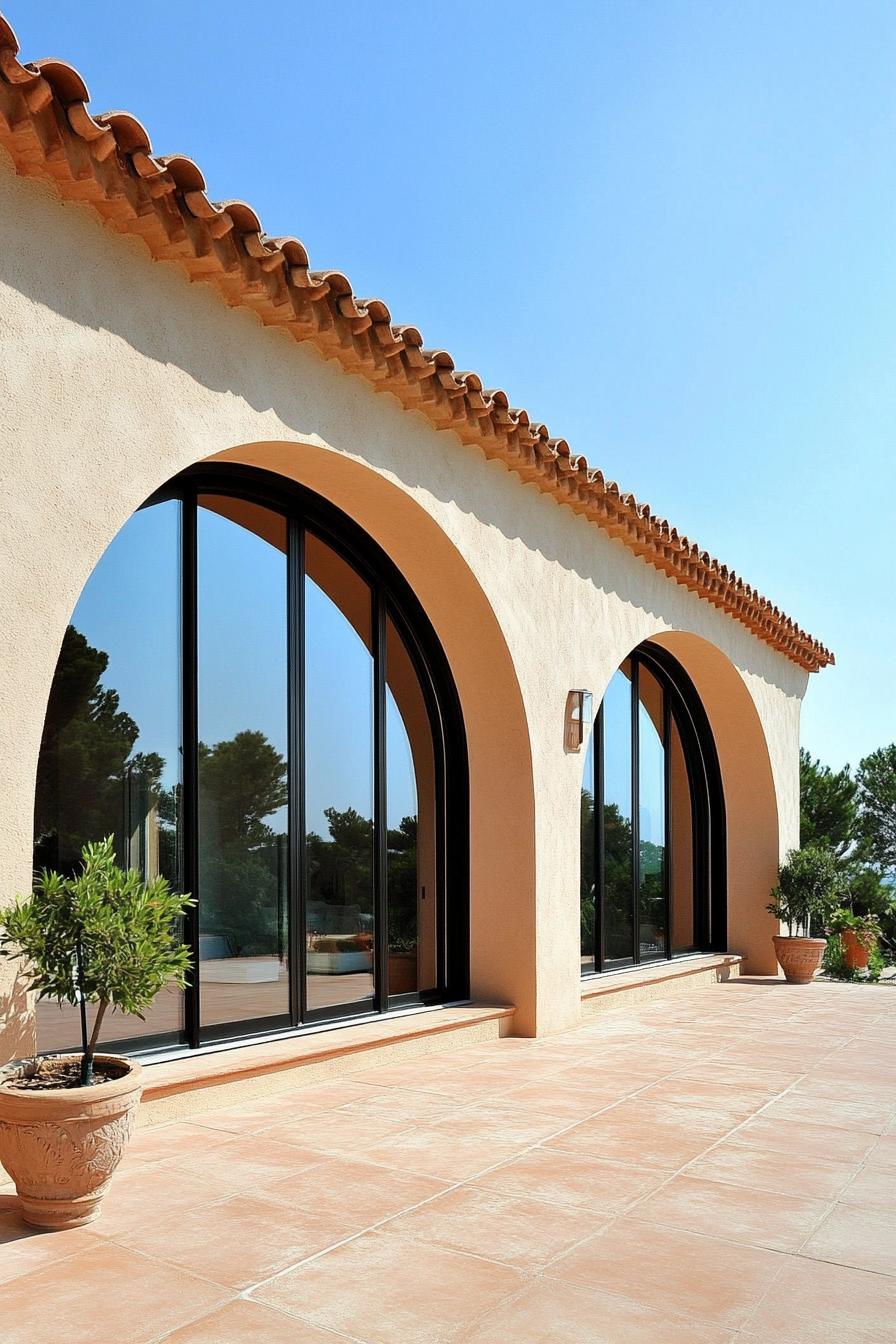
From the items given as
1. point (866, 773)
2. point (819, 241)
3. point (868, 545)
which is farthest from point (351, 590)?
point (866, 773)

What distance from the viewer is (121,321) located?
4930 millimetres

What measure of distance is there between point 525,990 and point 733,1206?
3.64 meters

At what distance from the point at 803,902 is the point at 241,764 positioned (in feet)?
26.2

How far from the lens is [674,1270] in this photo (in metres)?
3.60

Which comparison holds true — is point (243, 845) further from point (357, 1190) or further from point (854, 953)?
point (854, 953)

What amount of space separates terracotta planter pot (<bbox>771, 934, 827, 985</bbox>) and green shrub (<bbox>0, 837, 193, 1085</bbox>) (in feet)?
30.5

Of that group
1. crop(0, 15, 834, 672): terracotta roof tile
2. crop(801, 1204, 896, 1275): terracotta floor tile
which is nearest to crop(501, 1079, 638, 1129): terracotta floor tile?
crop(801, 1204, 896, 1275): terracotta floor tile

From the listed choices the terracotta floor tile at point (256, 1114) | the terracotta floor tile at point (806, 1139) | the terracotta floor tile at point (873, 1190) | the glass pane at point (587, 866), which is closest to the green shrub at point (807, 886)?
the glass pane at point (587, 866)

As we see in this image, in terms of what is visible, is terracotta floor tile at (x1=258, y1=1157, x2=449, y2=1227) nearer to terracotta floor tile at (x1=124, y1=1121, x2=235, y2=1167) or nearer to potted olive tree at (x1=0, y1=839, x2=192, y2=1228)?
terracotta floor tile at (x1=124, y1=1121, x2=235, y2=1167)

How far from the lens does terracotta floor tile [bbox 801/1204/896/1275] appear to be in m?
3.72

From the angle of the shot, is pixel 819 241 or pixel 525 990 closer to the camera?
pixel 525 990

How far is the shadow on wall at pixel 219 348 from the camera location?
4.55 m

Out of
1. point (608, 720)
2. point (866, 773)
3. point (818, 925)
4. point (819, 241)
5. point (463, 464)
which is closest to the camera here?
point (463, 464)

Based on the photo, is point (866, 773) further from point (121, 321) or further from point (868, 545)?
point (121, 321)
